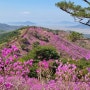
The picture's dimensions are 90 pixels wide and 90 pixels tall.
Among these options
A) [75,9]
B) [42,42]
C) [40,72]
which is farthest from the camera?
[42,42]

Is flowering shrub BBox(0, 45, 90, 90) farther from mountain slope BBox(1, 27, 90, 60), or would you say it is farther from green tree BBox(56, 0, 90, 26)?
mountain slope BBox(1, 27, 90, 60)

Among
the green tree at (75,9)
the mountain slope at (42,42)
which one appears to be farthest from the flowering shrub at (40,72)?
the mountain slope at (42,42)

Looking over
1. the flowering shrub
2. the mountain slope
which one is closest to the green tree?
the flowering shrub

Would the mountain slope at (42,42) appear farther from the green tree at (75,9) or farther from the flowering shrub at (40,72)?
the flowering shrub at (40,72)

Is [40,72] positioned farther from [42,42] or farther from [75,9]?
[42,42]

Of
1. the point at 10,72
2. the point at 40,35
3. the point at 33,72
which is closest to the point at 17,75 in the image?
the point at 10,72

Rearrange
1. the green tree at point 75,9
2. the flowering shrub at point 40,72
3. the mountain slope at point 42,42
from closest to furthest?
1. the flowering shrub at point 40,72
2. the green tree at point 75,9
3. the mountain slope at point 42,42

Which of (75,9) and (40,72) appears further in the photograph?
(75,9)

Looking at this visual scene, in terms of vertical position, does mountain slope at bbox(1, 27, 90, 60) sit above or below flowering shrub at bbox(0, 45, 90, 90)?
below

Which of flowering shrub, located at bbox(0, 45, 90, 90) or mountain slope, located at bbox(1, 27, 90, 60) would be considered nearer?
flowering shrub, located at bbox(0, 45, 90, 90)

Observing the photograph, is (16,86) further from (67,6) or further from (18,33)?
(18,33)

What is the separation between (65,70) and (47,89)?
576 mm

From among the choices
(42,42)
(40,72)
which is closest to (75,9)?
(40,72)

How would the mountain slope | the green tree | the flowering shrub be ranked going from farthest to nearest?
the mountain slope, the green tree, the flowering shrub
